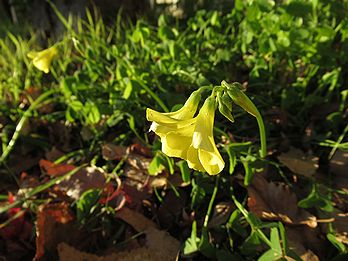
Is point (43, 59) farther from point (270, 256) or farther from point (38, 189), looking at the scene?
point (270, 256)

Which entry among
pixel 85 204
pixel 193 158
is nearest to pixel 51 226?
pixel 85 204

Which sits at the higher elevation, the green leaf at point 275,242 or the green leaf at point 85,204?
the green leaf at point 275,242

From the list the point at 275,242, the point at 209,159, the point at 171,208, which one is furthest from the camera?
the point at 171,208

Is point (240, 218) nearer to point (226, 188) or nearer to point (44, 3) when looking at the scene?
point (226, 188)

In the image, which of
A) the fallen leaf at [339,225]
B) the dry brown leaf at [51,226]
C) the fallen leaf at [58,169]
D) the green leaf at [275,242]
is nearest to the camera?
the green leaf at [275,242]

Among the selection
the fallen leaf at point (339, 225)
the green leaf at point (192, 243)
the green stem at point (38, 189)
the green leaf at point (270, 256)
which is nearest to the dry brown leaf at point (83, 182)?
the green stem at point (38, 189)

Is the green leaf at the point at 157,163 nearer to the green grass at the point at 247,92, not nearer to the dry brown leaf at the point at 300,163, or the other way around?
the green grass at the point at 247,92

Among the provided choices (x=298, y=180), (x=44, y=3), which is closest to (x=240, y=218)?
(x=298, y=180)
